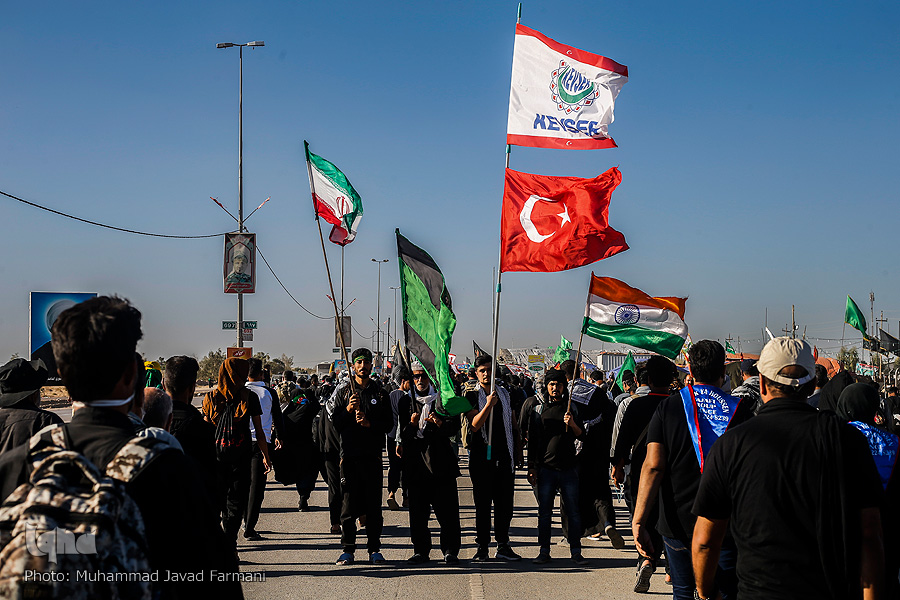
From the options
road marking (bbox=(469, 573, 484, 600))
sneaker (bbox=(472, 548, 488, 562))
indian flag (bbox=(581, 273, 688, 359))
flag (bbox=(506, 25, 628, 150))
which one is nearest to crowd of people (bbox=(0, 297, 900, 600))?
sneaker (bbox=(472, 548, 488, 562))

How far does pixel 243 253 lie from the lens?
24.8 m

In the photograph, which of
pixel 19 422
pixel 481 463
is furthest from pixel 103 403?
pixel 481 463

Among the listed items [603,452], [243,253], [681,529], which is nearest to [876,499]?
[681,529]

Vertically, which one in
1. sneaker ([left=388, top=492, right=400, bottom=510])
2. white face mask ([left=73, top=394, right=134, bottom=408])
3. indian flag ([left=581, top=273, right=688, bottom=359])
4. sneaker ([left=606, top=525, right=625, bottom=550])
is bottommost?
sneaker ([left=388, top=492, right=400, bottom=510])

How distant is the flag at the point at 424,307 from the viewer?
8000 mm

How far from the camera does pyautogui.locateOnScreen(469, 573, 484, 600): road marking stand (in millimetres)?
7047

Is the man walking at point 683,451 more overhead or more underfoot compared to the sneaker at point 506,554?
more overhead

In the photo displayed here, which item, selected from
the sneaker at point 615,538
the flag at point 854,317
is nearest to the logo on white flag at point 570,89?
the sneaker at point 615,538

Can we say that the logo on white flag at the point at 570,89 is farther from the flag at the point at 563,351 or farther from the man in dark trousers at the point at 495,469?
the flag at the point at 563,351

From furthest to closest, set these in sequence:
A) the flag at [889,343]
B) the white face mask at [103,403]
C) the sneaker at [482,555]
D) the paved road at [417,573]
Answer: the flag at [889,343], the sneaker at [482,555], the paved road at [417,573], the white face mask at [103,403]

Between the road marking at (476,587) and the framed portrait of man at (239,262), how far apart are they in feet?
60.0

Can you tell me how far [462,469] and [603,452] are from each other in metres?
8.36

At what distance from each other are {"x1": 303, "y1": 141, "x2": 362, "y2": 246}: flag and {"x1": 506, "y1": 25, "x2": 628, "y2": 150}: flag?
227 centimetres

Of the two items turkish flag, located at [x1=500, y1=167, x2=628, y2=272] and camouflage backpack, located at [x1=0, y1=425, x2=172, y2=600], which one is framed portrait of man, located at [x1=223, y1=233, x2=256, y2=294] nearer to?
turkish flag, located at [x1=500, y1=167, x2=628, y2=272]
